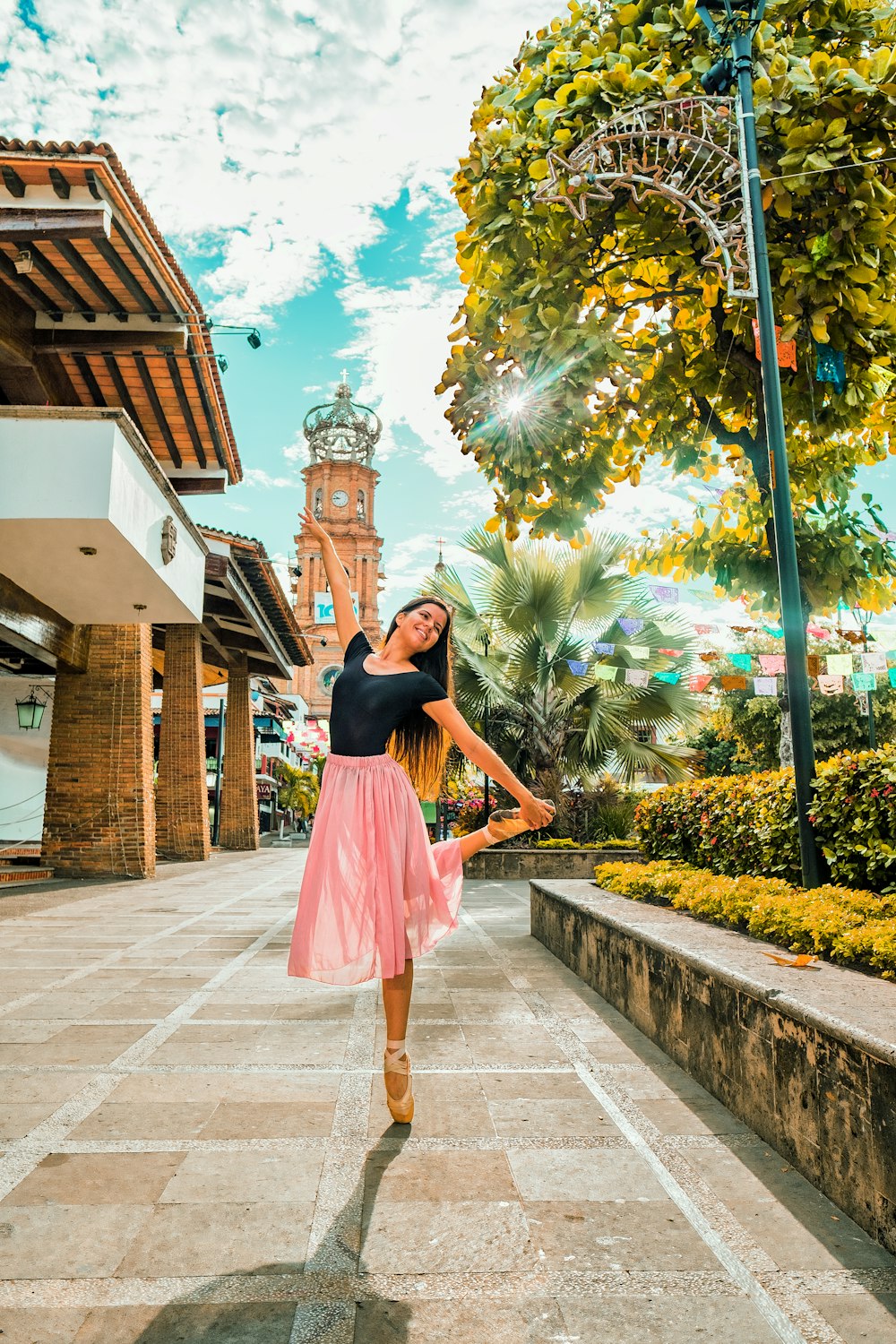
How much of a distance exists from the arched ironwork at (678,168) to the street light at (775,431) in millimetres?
141

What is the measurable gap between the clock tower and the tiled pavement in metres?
68.1

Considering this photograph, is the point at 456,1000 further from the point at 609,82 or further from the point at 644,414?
the point at 609,82

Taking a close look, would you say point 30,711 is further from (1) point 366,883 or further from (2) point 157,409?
(1) point 366,883

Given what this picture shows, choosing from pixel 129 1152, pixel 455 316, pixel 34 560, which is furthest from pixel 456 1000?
pixel 34 560

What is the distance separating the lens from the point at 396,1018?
292cm

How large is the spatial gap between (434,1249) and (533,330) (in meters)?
5.01

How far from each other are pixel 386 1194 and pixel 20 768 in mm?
16681

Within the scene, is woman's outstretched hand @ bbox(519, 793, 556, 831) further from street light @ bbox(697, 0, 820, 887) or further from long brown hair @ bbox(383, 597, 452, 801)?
street light @ bbox(697, 0, 820, 887)

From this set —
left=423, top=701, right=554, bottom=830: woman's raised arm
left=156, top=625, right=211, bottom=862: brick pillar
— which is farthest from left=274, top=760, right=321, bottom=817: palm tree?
left=423, top=701, right=554, bottom=830: woman's raised arm

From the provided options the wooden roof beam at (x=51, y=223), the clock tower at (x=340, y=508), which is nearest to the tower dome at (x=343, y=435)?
the clock tower at (x=340, y=508)

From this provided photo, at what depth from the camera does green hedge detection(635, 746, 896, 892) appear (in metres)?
4.07

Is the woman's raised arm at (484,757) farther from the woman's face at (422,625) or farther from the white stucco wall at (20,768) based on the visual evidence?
the white stucco wall at (20,768)

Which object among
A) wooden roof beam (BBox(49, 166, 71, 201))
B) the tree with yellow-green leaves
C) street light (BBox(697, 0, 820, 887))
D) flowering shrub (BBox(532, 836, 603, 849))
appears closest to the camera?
street light (BBox(697, 0, 820, 887))

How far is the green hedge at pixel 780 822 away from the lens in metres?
4.07
